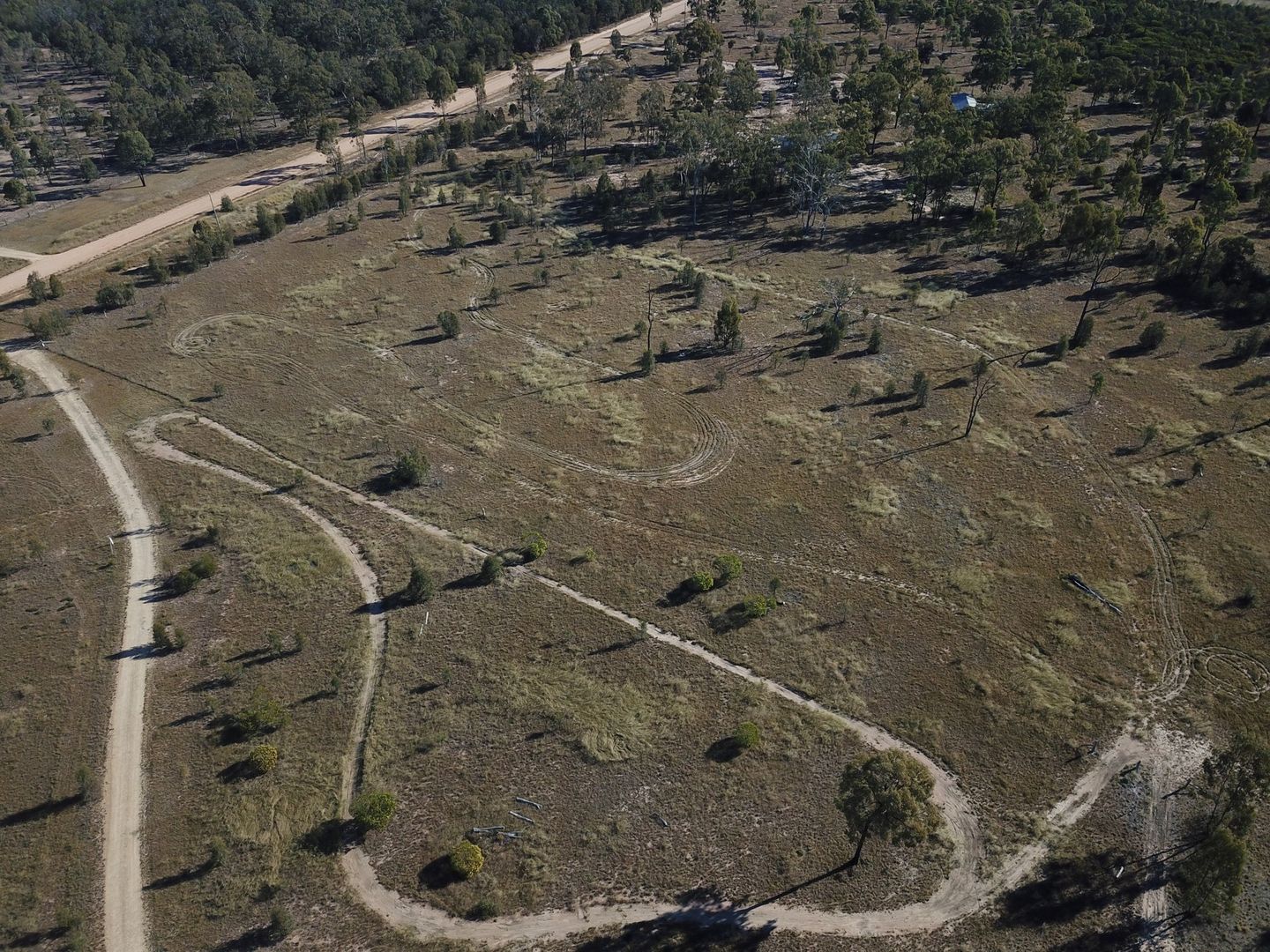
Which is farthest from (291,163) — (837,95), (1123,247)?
(1123,247)

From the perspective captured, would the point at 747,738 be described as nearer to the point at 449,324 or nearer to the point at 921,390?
the point at 921,390

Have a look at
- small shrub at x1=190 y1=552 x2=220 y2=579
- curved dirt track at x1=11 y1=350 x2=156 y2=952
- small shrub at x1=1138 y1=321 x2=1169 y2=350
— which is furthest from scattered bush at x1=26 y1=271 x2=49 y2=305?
small shrub at x1=1138 y1=321 x2=1169 y2=350

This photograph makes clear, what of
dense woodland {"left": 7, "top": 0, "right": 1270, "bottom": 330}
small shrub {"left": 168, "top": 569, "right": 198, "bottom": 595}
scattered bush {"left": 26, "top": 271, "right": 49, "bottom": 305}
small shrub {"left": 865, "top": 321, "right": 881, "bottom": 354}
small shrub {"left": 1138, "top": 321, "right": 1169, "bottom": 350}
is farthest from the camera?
dense woodland {"left": 7, "top": 0, "right": 1270, "bottom": 330}

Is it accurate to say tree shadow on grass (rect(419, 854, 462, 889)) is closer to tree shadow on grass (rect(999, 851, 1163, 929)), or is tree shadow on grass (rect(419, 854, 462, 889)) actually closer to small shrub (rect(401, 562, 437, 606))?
small shrub (rect(401, 562, 437, 606))

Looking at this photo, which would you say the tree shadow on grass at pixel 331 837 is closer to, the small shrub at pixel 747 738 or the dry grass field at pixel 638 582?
the dry grass field at pixel 638 582

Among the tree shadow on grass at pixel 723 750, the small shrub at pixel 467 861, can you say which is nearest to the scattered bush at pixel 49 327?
the small shrub at pixel 467 861
